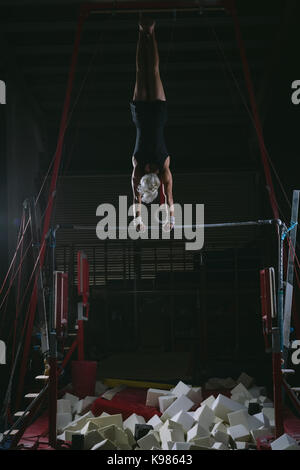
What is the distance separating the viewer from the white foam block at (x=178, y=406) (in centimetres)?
598

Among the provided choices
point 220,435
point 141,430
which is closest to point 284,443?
point 220,435

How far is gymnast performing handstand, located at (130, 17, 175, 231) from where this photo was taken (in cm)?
491

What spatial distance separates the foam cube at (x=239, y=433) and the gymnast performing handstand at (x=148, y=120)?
6.86 feet

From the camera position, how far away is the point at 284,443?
4.43 m

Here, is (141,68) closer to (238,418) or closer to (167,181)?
(167,181)

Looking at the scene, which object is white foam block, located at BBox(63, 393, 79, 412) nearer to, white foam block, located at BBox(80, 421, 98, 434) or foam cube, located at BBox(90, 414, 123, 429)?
foam cube, located at BBox(90, 414, 123, 429)

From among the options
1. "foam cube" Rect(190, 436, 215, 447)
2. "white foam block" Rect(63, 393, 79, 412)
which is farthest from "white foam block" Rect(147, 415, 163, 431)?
"white foam block" Rect(63, 393, 79, 412)

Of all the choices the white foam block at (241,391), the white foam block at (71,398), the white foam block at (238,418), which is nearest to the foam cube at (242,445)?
the white foam block at (238,418)

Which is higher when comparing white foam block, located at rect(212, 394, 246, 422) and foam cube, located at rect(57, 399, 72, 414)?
white foam block, located at rect(212, 394, 246, 422)

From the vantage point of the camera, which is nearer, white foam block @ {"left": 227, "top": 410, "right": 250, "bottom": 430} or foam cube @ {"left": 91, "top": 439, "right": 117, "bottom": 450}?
foam cube @ {"left": 91, "top": 439, "right": 117, "bottom": 450}

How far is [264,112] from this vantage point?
9.31 meters

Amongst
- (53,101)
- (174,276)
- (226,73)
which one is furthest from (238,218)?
(53,101)
